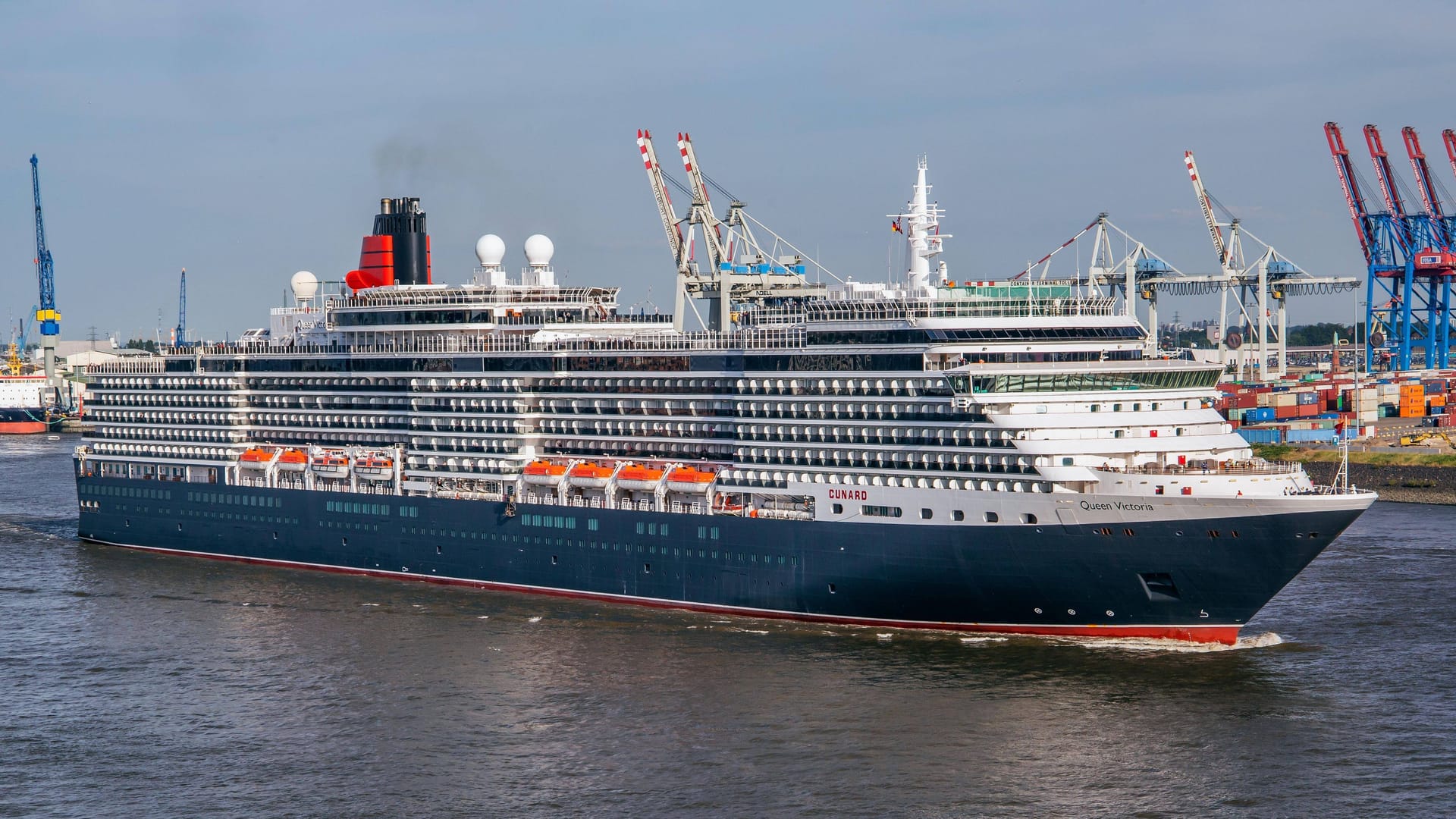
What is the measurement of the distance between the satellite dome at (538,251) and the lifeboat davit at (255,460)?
13202mm

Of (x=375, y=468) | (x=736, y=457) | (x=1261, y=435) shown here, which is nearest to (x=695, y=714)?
(x=736, y=457)

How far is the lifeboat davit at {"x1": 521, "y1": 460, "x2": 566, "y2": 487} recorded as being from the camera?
51531mm

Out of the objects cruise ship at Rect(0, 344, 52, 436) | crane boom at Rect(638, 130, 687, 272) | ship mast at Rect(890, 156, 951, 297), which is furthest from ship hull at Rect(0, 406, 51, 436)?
ship mast at Rect(890, 156, 951, 297)

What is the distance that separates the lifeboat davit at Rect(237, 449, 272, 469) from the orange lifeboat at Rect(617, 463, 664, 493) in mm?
17839

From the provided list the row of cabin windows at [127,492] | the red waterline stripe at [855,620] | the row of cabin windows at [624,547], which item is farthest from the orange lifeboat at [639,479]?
the row of cabin windows at [127,492]

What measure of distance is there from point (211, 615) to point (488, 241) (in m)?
18.6

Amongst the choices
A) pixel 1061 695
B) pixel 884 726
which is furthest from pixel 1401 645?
pixel 884 726

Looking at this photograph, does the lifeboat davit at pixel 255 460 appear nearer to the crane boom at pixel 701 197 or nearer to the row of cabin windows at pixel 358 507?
the row of cabin windows at pixel 358 507

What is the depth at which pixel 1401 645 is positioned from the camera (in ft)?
138

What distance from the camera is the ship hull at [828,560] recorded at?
40062 mm

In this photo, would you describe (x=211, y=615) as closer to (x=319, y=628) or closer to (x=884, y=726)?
(x=319, y=628)

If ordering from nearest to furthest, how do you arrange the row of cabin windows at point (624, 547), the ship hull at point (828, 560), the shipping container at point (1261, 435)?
the ship hull at point (828, 560) < the row of cabin windows at point (624, 547) < the shipping container at point (1261, 435)

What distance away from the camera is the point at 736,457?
1882 inches

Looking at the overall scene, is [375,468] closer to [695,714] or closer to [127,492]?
[127,492]
